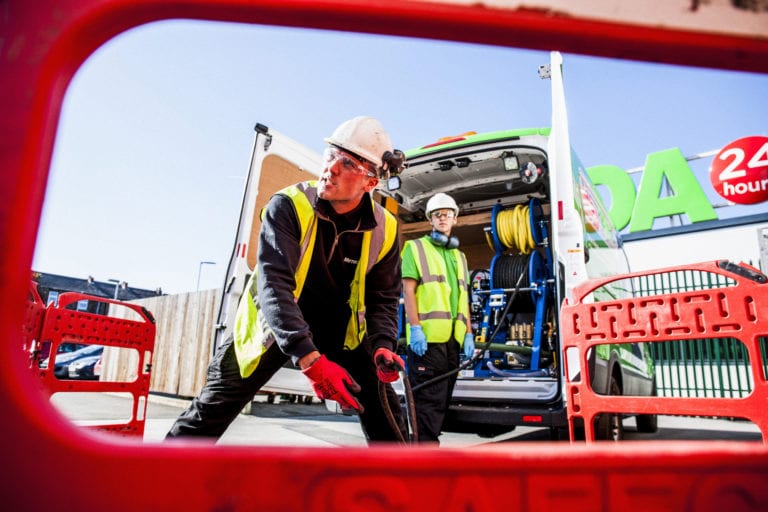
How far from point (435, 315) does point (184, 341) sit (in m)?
7.91

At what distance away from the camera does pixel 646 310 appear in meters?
2.48

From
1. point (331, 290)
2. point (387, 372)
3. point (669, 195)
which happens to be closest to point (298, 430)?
point (387, 372)

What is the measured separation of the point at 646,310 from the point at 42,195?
265cm

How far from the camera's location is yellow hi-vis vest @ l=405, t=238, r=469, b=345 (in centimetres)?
382

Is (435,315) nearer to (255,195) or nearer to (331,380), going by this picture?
(255,195)

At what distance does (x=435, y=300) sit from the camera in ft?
12.8

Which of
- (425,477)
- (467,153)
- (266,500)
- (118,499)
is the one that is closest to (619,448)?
(425,477)

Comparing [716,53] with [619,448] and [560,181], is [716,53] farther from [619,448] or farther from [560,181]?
[560,181]

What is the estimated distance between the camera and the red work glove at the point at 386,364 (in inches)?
91.6

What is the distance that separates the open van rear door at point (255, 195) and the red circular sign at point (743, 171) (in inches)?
443

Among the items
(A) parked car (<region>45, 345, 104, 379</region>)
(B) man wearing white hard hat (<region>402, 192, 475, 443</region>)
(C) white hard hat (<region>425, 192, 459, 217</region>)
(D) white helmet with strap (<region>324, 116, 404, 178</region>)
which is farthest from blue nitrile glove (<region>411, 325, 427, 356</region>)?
(A) parked car (<region>45, 345, 104, 379</region>)

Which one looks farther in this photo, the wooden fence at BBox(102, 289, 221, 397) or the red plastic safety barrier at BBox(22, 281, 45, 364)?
the wooden fence at BBox(102, 289, 221, 397)

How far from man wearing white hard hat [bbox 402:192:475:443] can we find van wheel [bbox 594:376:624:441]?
1.09m

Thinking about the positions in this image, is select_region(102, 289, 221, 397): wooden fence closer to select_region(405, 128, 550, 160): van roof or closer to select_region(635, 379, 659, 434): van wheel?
select_region(405, 128, 550, 160): van roof
